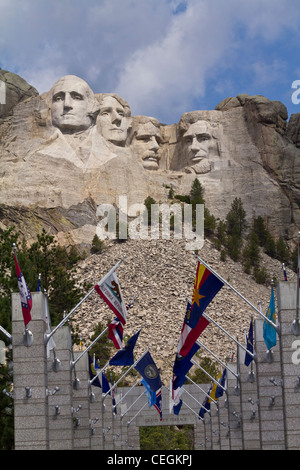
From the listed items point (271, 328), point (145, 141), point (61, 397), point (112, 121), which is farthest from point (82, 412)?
point (145, 141)

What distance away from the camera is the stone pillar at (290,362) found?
20.9m

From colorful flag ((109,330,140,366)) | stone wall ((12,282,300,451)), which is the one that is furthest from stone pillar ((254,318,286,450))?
colorful flag ((109,330,140,366))

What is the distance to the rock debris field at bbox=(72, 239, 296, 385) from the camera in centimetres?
5175

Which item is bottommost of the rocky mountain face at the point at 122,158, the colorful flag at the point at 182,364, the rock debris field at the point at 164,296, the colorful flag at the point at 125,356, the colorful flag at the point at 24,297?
the colorful flag at the point at 182,364

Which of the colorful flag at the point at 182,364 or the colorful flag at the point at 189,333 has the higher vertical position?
the colorful flag at the point at 189,333

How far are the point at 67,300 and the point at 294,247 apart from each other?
101 feet

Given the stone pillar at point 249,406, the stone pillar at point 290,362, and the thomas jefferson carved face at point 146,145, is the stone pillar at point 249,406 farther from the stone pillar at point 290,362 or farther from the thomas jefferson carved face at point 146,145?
the thomas jefferson carved face at point 146,145

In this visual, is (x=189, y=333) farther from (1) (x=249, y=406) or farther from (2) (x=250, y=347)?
(1) (x=249, y=406)

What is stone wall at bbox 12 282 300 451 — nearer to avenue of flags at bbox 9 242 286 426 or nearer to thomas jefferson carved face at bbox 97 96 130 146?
avenue of flags at bbox 9 242 286 426

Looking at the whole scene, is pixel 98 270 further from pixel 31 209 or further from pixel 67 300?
pixel 67 300

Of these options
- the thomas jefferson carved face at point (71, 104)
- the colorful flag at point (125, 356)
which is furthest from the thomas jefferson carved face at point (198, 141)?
the colorful flag at point (125, 356)

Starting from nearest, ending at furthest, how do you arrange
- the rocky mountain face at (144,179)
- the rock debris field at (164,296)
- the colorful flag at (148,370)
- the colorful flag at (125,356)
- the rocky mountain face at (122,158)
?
the colorful flag at (125,356), the colorful flag at (148,370), the rock debris field at (164,296), the rocky mountain face at (144,179), the rocky mountain face at (122,158)

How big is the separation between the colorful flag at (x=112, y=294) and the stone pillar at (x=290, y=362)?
152 inches

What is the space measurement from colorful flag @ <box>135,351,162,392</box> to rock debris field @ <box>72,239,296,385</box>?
17.8 metres
